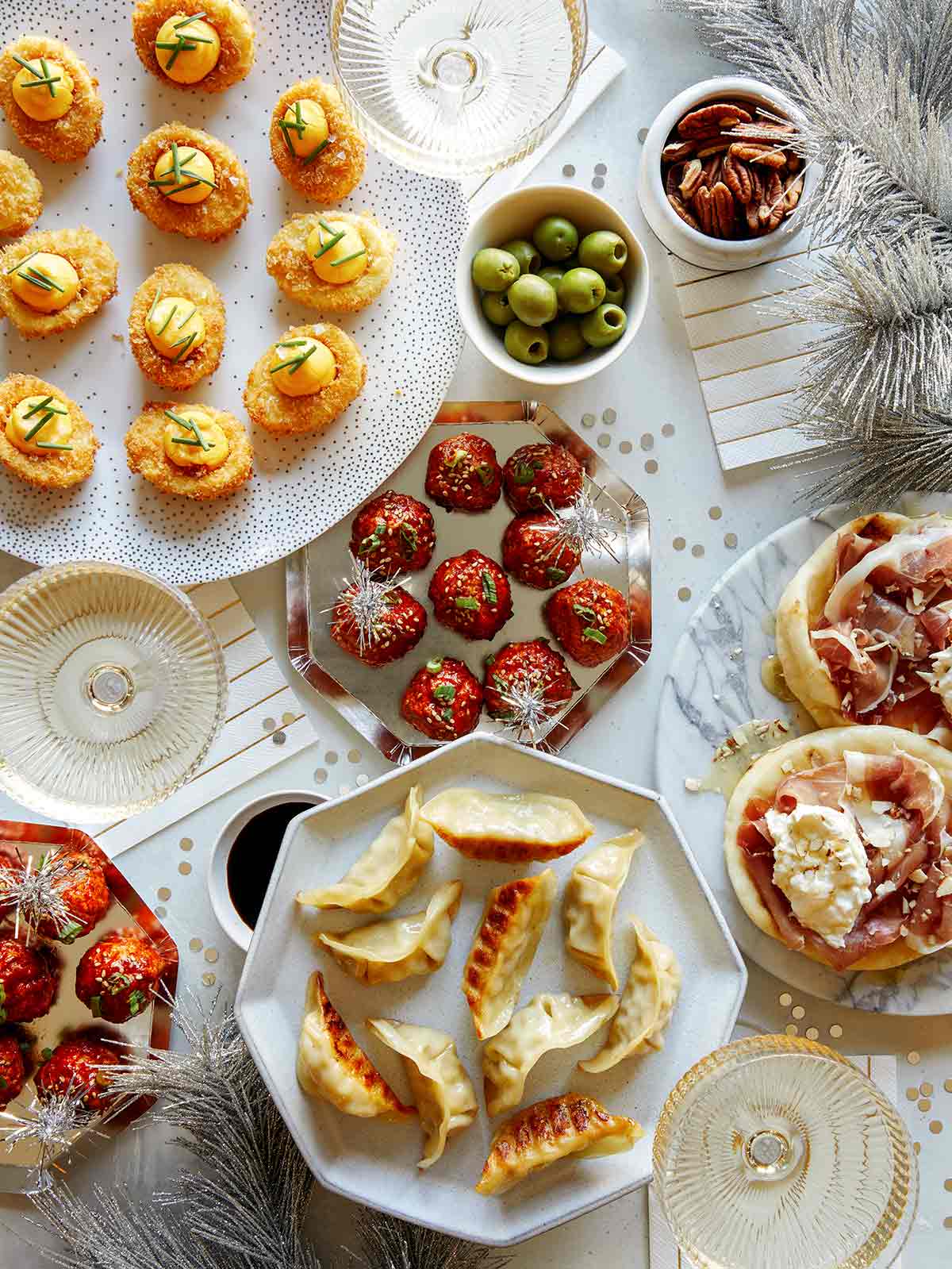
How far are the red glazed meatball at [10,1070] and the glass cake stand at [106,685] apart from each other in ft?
1.49

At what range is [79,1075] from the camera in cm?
197

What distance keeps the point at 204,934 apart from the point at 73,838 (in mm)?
306

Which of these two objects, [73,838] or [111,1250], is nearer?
[111,1250]

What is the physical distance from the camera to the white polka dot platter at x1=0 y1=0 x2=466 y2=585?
2.03 meters

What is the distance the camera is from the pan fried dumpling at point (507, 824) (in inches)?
72.8

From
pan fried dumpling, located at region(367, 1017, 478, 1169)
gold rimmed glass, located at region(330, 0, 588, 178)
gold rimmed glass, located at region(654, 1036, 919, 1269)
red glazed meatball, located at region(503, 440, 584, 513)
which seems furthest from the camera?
red glazed meatball, located at region(503, 440, 584, 513)

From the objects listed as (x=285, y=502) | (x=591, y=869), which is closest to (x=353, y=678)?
(x=285, y=502)

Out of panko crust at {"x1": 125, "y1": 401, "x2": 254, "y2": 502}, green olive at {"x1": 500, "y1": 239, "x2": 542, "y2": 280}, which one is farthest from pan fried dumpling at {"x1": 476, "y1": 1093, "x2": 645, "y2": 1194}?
green olive at {"x1": 500, "y1": 239, "x2": 542, "y2": 280}

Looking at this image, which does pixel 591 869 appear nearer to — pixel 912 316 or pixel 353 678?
pixel 353 678

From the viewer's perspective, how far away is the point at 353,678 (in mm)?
2070

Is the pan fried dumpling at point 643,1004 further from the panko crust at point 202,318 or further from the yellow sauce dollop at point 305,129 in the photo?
the yellow sauce dollop at point 305,129

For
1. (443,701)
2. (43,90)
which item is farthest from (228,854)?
(43,90)

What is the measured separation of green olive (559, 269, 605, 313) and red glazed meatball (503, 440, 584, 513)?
0.87 feet

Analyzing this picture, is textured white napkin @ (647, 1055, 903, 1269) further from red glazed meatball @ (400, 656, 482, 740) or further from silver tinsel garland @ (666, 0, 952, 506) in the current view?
silver tinsel garland @ (666, 0, 952, 506)
